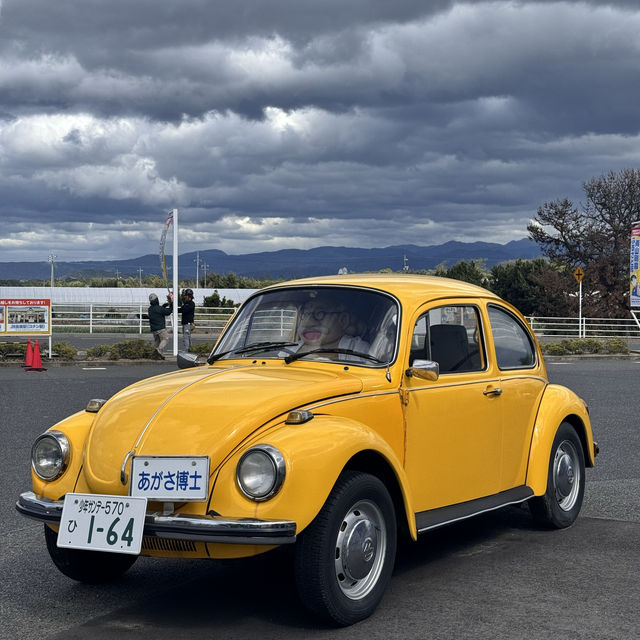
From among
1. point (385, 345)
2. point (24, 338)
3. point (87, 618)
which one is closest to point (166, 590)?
point (87, 618)

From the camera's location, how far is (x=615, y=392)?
18.1 meters

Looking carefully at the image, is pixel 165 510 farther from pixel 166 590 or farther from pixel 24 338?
pixel 24 338

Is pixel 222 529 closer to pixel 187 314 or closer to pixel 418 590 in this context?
pixel 418 590

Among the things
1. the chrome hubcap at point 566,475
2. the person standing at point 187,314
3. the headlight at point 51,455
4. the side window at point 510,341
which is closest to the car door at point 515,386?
the side window at point 510,341

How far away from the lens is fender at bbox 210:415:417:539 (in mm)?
4410

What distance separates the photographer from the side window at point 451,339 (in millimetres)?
5910

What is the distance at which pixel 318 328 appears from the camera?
19.4 feet

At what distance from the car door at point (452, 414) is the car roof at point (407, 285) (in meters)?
0.10

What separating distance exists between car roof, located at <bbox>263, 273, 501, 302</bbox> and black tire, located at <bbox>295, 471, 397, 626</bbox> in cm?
151

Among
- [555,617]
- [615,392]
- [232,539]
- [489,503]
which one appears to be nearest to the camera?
[232,539]

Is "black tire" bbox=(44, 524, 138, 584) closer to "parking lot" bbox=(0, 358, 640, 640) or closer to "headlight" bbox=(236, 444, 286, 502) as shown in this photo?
"parking lot" bbox=(0, 358, 640, 640)

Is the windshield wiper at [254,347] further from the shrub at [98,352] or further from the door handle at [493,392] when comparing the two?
the shrub at [98,352]

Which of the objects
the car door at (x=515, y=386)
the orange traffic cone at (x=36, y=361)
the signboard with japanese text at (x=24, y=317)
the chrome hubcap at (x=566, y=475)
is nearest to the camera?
the car door at (x=515, y=386)

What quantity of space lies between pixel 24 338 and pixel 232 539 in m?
34.8
